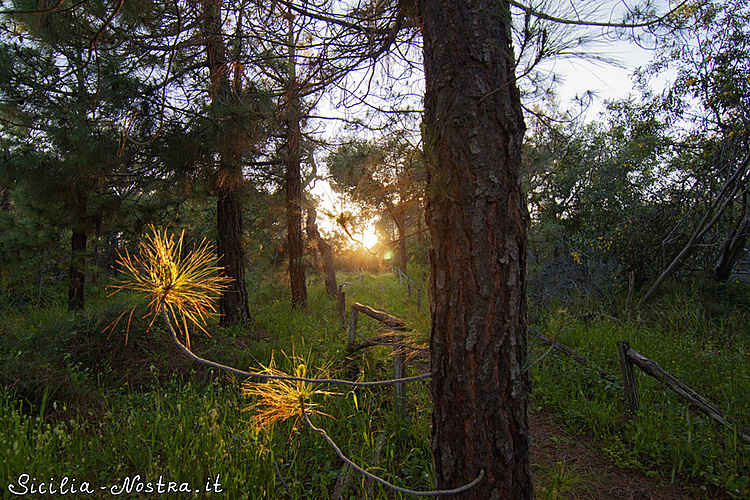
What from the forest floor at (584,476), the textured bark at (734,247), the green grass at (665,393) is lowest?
the forest floor at (584,476)

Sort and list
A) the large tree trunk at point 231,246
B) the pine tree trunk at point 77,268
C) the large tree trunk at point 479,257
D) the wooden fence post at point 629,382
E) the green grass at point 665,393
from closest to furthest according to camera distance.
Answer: the large tree trunk at point 479,257 < the green grass at point 665,393 < the wooden fence post at point 629,382 < the large tree trunk at point 231,246 < the pine tree trunk at point 77,268

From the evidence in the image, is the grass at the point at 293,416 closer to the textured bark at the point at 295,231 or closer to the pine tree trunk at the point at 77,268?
the pine tree trunk at the point at 77,268

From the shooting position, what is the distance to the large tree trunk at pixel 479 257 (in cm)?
138

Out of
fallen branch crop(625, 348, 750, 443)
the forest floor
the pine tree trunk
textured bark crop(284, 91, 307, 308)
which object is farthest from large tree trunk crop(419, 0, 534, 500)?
the pine tree trunk

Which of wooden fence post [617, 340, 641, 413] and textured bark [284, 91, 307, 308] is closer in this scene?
wooden fence post [617, 340, 641, 413]

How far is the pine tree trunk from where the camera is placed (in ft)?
20.3

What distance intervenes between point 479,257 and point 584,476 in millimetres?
1876

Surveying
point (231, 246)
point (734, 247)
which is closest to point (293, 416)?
point (231, 246)

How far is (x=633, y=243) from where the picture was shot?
6.25 m

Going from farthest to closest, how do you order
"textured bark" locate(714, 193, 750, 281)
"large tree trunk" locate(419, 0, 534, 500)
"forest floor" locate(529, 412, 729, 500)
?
"textured bark" locate(714, 193, 750, 281) < "forest floor" locate(529, 412, 729, 500) < "large tree trunk" locate(419, 0, 534, 500)

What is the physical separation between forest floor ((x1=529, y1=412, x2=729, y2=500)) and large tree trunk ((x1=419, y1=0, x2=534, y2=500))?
30.7 inches

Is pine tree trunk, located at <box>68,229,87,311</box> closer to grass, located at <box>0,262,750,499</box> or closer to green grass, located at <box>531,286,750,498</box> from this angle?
grass, located at <box>0,262,750,499</box>

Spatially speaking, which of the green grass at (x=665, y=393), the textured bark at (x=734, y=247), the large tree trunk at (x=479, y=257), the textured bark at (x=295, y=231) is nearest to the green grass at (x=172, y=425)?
the large tree trunk at (x=479, y=257)

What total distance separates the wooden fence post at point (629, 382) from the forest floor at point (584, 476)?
1.71ft
